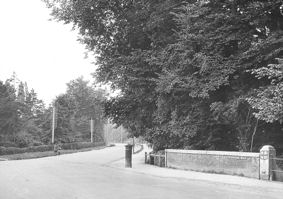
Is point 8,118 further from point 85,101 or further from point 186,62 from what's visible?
point 85,101

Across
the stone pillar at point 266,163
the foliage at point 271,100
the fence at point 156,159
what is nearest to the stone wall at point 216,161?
the stone pillar at point 266,163

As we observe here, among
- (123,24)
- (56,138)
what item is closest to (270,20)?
(123,24)

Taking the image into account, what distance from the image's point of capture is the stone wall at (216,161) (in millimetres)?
18500

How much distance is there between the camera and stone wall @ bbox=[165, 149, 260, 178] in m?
18.5

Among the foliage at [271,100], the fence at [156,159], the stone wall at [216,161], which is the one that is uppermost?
the foliage at [271,100]

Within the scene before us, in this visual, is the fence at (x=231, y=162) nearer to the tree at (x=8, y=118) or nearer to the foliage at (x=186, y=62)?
the foliage at (x=186, y=62)

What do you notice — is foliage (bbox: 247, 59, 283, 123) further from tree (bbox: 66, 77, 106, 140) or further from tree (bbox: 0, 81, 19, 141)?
tree (bbox: 66, 77, 106, 140)

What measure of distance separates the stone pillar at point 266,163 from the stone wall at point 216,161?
0.41 metres

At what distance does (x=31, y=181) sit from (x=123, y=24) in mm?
15072

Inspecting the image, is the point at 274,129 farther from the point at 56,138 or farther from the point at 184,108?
the point at 56,138

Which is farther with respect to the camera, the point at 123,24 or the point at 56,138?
the point at 56,138

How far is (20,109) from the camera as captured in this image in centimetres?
7488

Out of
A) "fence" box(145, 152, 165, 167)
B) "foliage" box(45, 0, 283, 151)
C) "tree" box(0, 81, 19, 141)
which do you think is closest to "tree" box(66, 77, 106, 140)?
"tree" box(0, 81, 19, 141)

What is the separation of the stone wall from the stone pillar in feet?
1.36
